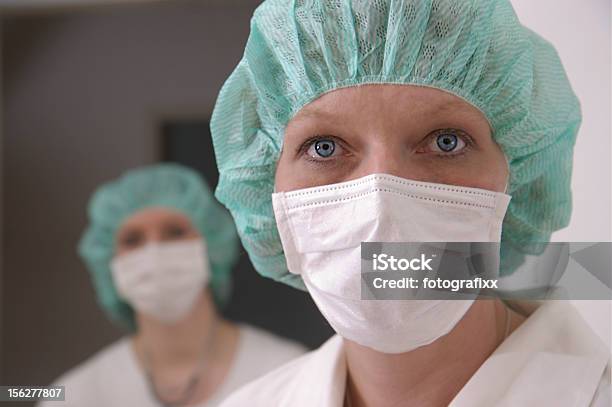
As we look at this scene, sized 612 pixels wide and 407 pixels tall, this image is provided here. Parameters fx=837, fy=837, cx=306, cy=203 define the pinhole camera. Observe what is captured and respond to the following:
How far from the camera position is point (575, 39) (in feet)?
3.36

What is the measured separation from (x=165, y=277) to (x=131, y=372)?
253 mm

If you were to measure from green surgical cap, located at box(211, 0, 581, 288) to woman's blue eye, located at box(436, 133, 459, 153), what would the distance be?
48 mm

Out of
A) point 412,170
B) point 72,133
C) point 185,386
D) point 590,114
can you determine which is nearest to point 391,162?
point 412,170

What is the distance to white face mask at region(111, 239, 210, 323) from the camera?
6.62 feet

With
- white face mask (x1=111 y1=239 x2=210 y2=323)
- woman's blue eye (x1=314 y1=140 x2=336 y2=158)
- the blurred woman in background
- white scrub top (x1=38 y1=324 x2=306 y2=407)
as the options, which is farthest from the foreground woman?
white face mask (x1=111 y1=239 x2=210 y2=323)

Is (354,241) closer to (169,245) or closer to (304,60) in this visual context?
(304,60)

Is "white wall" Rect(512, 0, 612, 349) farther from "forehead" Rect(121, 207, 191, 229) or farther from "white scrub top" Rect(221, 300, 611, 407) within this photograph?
"forehead" Rect(121, 207, 191, 229)

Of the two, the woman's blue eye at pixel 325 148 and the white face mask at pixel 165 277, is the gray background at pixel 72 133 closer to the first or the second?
the white face mask at pixel 165 277

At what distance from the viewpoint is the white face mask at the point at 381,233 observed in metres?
0.88

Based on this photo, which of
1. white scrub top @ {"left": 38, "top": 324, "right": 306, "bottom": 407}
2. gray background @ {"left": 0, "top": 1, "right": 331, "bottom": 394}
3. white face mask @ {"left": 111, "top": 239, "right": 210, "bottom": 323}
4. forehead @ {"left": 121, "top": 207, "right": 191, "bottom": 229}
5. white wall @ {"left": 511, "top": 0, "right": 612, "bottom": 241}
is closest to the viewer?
white wall @ {"left": 511, "top": 0, "right": 612, "bottom": 241}

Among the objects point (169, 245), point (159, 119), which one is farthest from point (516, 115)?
point (169, 245)

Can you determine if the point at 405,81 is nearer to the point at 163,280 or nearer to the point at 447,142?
the point at 447,142

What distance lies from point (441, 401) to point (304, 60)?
0.43 meters

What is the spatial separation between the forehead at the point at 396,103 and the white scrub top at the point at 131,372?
22.8 inches
